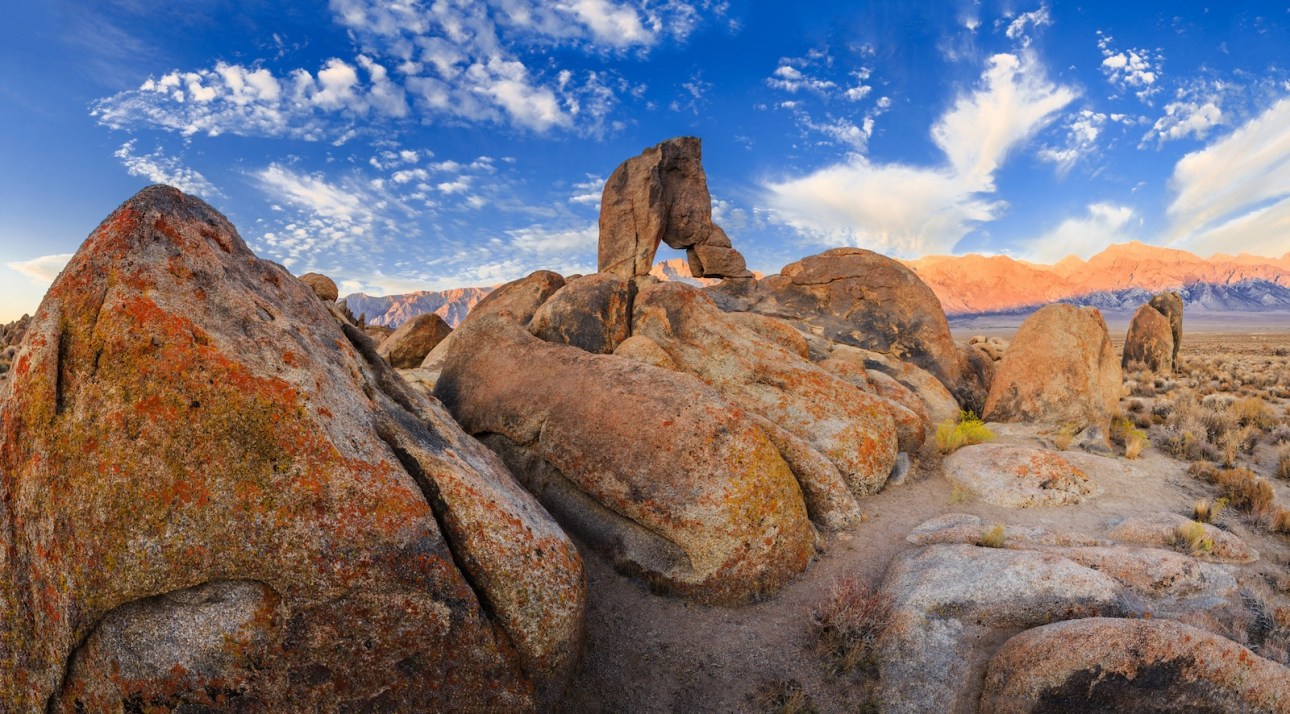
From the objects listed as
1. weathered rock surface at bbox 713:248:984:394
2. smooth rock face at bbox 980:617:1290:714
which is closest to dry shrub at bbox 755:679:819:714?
smooth rock face at bbox 980:617:1290:714

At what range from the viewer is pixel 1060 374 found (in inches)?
505

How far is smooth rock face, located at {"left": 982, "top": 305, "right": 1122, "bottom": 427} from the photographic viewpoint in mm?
12594

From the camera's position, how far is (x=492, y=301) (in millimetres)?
16438

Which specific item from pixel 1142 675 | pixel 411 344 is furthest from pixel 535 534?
pixel 411 344

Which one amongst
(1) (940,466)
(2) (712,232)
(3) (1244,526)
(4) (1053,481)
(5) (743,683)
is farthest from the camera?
(2) (712,232)

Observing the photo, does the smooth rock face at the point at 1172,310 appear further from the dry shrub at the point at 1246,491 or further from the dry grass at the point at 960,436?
the dry grass at the point at 960,436

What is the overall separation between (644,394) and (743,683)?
3282 mm

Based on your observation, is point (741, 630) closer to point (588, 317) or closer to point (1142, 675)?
point (1142, 675)

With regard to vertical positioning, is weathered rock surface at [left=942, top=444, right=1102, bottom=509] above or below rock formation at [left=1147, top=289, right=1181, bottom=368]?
below

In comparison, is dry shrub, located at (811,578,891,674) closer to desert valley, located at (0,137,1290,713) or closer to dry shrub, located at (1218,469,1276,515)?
desert valley, located at (0,137,1290,713)

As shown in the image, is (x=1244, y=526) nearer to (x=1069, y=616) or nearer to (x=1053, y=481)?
(x=1053, y=481)

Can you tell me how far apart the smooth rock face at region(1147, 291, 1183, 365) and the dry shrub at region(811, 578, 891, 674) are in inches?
1038

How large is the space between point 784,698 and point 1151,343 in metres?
26.8

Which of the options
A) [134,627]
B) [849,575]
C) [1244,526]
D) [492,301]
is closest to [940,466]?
[1244,526]
